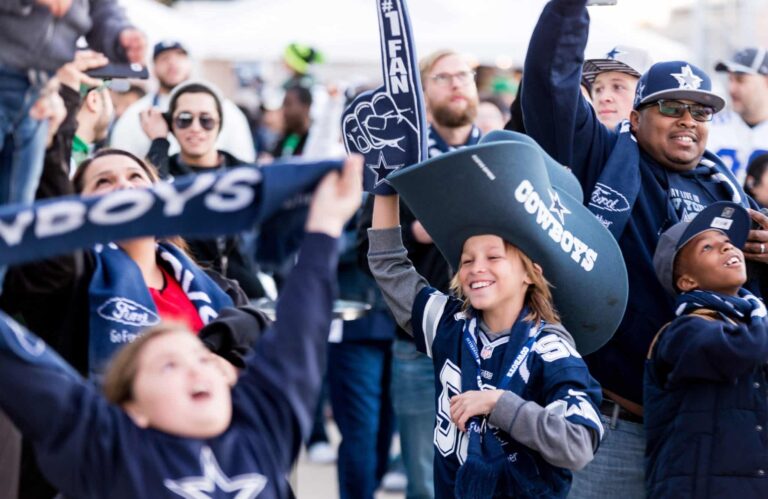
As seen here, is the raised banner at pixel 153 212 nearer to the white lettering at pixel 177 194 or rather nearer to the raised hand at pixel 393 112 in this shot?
the white lettering at pixel 177 194

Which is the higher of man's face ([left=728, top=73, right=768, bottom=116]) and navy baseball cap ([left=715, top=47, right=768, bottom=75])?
navy baseball cap ([left=715, top=47, right=768, bottom=75])

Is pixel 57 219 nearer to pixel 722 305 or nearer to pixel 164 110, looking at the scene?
pixel 722 305

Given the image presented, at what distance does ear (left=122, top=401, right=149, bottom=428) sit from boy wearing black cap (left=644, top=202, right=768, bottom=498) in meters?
1.85

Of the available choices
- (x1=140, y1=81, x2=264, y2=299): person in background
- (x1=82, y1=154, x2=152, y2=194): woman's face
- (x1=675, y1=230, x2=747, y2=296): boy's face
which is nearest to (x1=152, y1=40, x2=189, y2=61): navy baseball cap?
(x1=140, y1=81, x2=264, y2=299): person in background

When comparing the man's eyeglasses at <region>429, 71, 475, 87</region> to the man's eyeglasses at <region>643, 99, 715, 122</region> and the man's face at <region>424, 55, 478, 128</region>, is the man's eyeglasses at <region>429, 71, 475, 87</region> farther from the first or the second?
the man's eyeglasses at <region>643, 99, 715, 122</region>

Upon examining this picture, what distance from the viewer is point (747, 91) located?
795cm

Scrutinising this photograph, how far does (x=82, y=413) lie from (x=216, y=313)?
1070mm

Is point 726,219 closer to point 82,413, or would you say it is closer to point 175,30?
point 82,413

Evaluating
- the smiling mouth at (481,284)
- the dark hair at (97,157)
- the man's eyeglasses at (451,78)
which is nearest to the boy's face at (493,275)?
the smiling mouth at (481,284)

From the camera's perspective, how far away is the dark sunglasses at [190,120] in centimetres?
596

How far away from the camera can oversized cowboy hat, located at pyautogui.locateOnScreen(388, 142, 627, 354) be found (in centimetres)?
353

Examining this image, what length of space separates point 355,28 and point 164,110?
763cm

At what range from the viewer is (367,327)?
6590mm

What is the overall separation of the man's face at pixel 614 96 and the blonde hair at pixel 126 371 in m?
3.00
